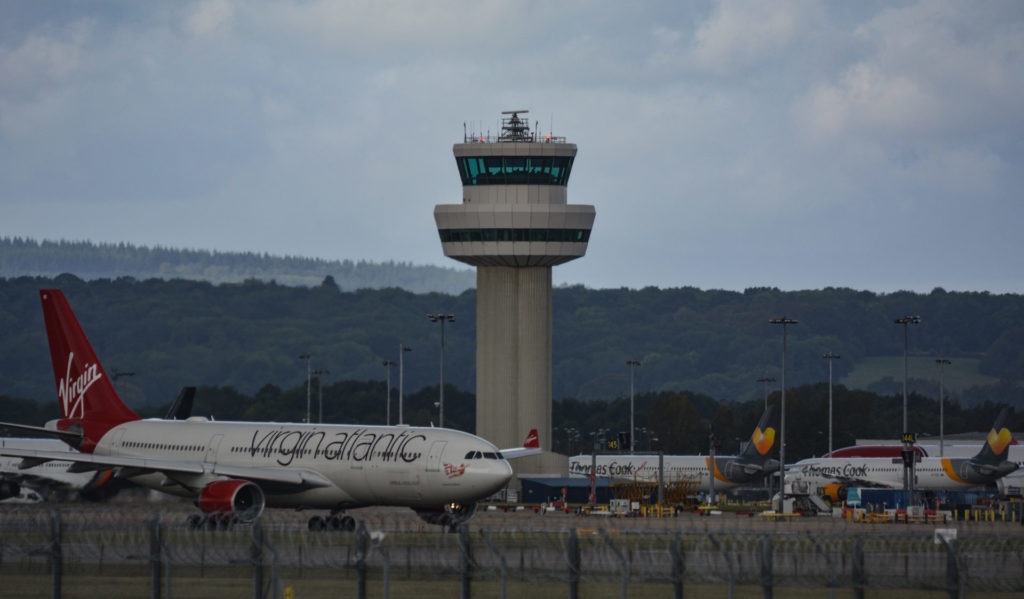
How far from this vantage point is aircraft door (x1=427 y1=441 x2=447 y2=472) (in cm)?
6288

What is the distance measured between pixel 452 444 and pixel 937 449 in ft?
334

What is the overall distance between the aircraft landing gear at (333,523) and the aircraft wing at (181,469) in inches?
62.2

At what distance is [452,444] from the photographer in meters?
63.6

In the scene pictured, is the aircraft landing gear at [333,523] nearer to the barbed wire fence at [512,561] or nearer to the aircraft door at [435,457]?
the aircraft door at [435,457]

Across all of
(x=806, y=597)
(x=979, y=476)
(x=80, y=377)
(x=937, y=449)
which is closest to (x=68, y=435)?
(x=80, y=377)

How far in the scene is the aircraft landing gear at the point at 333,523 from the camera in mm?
65000

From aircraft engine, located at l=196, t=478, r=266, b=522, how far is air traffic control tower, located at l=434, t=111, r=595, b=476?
5452 cm

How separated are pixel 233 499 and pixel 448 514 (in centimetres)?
935

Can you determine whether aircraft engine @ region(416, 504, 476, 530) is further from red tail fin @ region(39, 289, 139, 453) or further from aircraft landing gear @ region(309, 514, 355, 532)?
red tail fin @ region(39, 289, 139, 453)

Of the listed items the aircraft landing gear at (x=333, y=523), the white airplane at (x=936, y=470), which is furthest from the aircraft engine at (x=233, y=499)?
the white airplane at (x=936, y=470)

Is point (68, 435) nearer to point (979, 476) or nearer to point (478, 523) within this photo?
point (478, 523)

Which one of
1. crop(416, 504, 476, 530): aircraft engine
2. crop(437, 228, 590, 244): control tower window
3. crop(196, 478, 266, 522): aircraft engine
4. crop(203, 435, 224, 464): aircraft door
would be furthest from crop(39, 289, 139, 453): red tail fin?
crop(437, 228, 590, 244): control tower window

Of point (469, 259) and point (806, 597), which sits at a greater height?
point (469, 259)

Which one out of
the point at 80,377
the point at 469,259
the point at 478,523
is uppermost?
the point at 469,259
